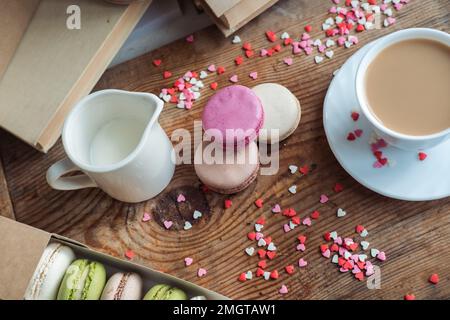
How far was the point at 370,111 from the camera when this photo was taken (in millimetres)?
881

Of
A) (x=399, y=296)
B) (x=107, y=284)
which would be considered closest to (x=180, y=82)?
A: (x=107, y=284)

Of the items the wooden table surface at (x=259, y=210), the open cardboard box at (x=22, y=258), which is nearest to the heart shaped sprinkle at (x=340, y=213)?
the wooden table surface at (x=259, y=210)

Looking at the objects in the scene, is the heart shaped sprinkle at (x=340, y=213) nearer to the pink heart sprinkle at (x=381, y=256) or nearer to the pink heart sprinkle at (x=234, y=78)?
the pink heart sprinkle at (x=381, y=256)

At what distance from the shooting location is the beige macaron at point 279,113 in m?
0.97

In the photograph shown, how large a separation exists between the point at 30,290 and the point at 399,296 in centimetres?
53

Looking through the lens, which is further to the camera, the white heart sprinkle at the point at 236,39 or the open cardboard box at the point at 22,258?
the white heart sprinkle at the point at 236,39

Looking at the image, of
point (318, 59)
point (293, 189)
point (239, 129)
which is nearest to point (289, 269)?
point (293, 189)

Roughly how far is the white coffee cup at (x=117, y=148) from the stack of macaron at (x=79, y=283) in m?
0.11

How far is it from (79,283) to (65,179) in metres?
0.16

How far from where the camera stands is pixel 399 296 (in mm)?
924

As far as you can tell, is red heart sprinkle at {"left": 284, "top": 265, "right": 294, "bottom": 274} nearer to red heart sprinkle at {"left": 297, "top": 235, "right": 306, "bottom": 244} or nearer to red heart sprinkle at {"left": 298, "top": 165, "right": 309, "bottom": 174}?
red heart sprinkle at {"left": 297, "top": 235, "right": 306, "bottom": 244}

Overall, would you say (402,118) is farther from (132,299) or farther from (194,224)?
(132,299)

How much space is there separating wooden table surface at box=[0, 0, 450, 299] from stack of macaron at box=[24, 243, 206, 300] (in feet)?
0.30

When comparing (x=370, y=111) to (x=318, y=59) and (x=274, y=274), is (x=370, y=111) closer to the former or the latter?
(x=318, y=59)
